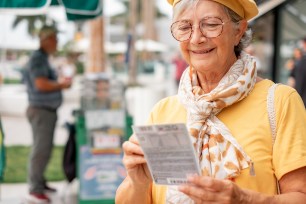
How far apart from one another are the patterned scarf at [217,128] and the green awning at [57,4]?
305cm

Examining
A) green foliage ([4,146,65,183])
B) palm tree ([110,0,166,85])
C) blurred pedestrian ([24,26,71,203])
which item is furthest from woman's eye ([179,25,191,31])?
palm tree ([110,0,166,85])

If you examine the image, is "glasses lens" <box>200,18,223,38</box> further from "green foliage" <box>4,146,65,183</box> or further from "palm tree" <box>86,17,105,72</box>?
"palm tree" <box>86,17,105,72</box>

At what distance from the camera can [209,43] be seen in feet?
6.46

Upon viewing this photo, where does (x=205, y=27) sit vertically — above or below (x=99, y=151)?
above

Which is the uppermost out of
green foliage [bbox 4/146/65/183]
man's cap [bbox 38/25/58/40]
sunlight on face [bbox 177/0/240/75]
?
sunlight on face [bbox 177/0/240/75]

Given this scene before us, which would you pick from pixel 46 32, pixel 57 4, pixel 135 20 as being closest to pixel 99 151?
pixel 46 32

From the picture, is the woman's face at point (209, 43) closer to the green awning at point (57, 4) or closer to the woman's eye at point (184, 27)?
the woman's eye at point (184, 27)

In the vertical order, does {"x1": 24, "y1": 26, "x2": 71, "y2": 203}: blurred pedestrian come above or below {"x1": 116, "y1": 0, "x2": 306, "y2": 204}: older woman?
below

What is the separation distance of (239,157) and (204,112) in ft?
0.64

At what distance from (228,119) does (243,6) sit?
16.0 inches

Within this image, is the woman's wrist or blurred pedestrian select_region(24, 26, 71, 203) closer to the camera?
the woman's wrist

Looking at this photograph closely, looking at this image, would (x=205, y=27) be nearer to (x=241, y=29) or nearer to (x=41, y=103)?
(x=241, y=29)

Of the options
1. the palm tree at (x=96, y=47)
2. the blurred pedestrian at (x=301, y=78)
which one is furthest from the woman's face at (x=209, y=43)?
the palm tree at (x=96, y=47)

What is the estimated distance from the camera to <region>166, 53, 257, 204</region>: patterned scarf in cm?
→ 191
